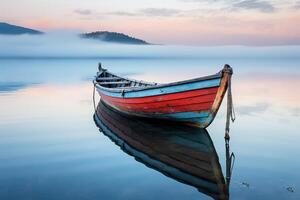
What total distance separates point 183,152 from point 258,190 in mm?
3257

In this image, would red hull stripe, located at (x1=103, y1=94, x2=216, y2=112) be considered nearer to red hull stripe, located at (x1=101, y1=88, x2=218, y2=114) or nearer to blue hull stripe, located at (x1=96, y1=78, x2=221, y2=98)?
red hull stripe, located at (x1=101, y1=88, x2=218, y2=114)

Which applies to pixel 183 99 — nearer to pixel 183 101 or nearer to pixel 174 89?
pixel 183 101

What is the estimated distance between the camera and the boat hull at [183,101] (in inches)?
441

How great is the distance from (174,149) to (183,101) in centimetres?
208

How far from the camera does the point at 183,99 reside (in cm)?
1198

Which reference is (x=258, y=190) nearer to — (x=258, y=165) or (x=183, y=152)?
(x=258, y=165)

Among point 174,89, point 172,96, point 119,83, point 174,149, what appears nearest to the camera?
point 174,149

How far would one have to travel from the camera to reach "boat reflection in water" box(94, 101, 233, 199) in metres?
8.23

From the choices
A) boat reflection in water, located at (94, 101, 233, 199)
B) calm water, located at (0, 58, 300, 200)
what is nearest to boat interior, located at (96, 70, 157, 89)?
boat reflection in water, located at (94, 101, 233, 199)

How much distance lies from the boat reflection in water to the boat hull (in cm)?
54

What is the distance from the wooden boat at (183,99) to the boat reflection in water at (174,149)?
1.76 ft

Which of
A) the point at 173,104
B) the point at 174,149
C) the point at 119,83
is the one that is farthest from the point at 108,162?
the point at 119,83

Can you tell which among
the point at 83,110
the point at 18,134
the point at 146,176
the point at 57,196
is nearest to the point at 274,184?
the point at 146,176

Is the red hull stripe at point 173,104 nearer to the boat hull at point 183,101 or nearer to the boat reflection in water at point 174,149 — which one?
the boat hull at point 183,101
